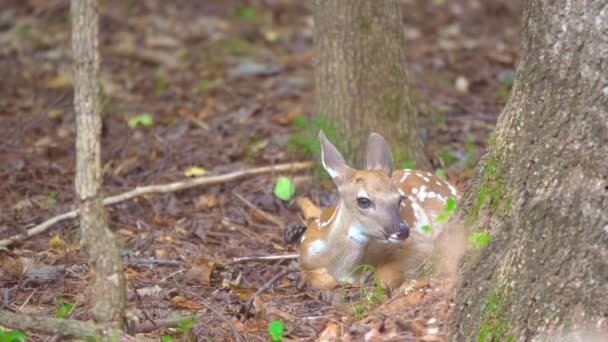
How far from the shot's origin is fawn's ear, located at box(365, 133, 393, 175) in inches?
197

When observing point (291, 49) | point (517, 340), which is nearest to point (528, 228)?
point (517, 340)

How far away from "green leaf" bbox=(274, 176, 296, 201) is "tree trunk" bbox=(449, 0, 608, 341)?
2.35m

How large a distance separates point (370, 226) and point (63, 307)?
1.66m

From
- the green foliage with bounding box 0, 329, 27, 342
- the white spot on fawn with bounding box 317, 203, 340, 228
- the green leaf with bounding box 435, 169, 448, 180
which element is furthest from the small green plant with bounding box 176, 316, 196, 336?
the green leaf with bounding box 435, 169, 448, 180

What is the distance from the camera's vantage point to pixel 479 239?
11.5 ft

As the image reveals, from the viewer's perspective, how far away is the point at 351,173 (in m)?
4.96

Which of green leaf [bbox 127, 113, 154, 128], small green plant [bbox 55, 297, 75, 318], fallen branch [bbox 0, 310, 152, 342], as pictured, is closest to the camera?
fallen branch [bbox 0, 310, 152, 342]

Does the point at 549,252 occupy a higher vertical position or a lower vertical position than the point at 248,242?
higher

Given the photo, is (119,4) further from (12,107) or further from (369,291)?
(369,291)

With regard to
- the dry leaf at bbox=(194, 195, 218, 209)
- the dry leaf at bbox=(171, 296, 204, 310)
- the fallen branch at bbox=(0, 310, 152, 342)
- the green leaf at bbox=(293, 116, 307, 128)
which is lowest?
the dry leaf at bbox=(171, 296, 204, 310)

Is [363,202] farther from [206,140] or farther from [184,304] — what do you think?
[206,140]

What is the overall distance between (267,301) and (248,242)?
3.33ft

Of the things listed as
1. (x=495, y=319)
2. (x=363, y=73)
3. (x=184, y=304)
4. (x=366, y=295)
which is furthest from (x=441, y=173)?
(x=495, y=319)

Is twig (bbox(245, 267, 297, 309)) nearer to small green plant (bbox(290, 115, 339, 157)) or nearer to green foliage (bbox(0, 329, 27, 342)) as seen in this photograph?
green foliage (bbox(0, 329, 27, 342))
